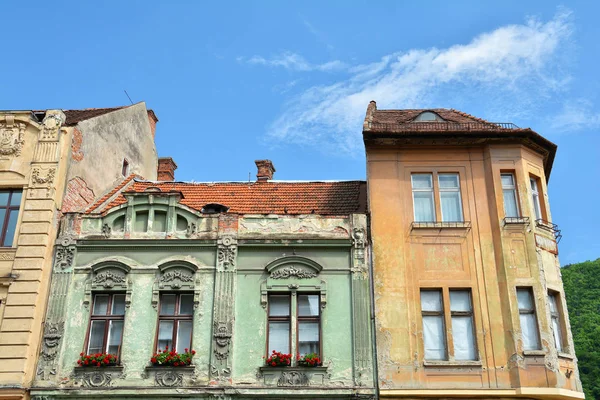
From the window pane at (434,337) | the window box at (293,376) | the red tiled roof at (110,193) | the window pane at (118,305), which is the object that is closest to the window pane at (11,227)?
the red tiled roof at (110,193)

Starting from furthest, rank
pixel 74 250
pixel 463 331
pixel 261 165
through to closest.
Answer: pixel 261 165 < pixel 74 250 < pixel 463 331

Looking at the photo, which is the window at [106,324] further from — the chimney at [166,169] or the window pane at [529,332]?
the window pane at [529,332]

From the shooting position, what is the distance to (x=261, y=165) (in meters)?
23.2

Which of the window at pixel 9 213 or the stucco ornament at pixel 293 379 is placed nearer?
the stucco ornament at pixel 293 379

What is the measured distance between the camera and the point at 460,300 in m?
16.6

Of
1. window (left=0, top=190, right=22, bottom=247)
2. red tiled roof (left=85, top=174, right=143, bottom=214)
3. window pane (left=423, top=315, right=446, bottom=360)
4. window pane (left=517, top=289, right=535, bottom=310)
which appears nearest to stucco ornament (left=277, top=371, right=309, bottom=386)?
window pane (left=423, top=315, right=446, bottom=360)

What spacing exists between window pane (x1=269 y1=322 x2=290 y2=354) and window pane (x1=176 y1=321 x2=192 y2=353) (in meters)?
2.03

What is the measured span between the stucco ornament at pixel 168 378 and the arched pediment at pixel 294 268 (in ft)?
11.0

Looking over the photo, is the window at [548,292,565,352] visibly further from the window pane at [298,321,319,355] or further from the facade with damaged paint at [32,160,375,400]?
the window pane at [298,321,319,355]

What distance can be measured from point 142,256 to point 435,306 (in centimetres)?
766

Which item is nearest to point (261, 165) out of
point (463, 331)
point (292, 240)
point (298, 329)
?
point (292, 240)

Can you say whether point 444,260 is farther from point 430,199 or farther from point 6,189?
point 6,189

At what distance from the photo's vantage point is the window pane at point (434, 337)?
52.6ft

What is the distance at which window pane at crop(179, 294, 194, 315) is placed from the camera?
55.0 ft
